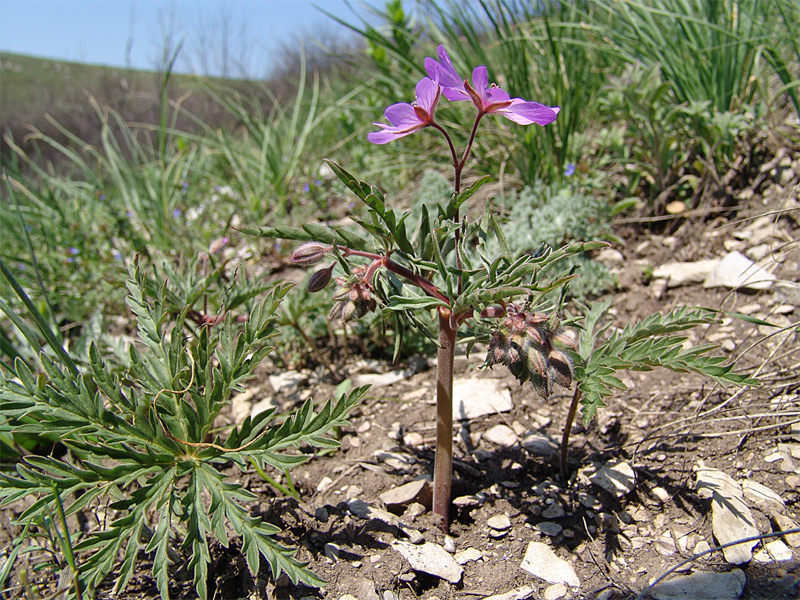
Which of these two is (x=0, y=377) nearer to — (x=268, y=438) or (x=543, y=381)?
(x=268, y=438)

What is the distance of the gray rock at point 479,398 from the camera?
1.96m

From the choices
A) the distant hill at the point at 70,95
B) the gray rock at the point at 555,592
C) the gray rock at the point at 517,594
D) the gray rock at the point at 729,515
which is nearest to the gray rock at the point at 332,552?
the gray rock at the point at 517,594

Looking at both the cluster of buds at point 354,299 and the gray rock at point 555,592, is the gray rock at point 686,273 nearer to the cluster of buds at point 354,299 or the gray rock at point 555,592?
the gray rock at point 555,592

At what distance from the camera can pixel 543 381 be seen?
1144 millimetres

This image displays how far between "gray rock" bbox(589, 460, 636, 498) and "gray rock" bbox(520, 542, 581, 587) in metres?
0.26

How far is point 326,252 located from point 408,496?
0.81 metres

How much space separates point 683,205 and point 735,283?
734 millimetres

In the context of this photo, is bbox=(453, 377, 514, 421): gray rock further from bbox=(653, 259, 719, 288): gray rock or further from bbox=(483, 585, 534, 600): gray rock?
bbox=(653, 259, 719, 288): gray rock

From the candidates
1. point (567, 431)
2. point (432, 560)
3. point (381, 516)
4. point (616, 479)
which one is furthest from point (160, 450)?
point (616, 479)

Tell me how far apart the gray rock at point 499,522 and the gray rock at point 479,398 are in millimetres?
476

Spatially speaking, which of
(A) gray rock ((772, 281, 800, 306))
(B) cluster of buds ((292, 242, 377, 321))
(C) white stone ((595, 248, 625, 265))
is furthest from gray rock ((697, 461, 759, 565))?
(C) white stone ((595, 248, 625, 265))

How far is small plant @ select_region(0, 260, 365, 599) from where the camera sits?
3.79 ft

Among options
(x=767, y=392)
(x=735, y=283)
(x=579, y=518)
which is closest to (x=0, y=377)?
(x=579, y=518)

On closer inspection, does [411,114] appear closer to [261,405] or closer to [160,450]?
[160,450]
